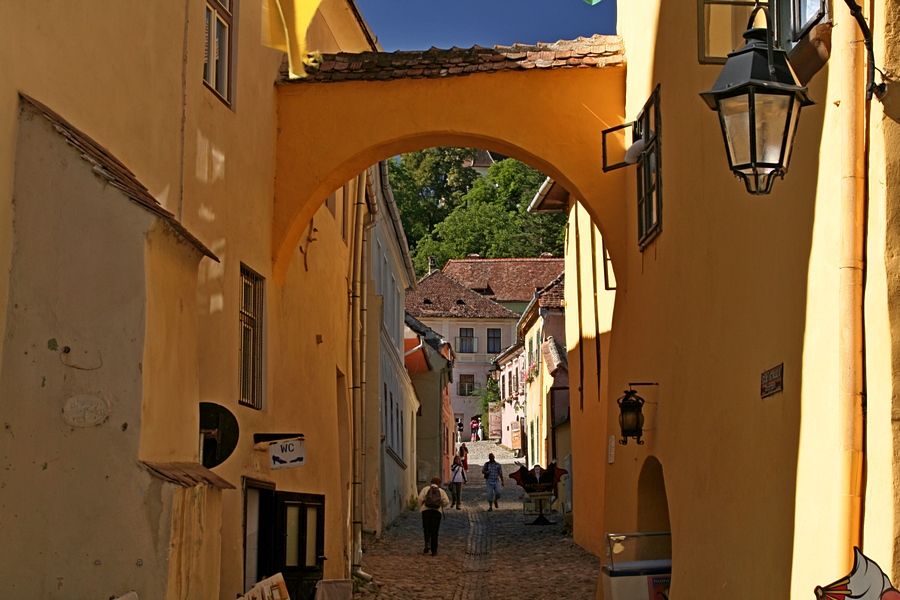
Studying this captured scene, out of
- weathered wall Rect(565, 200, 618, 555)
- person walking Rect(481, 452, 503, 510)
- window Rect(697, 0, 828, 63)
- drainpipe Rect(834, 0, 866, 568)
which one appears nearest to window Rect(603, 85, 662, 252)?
window Rect(697, 0, 828, 63)

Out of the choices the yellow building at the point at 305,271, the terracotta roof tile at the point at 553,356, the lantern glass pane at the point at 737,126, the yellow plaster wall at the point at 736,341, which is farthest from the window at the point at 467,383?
the lantern glass pane at the point at 737,126

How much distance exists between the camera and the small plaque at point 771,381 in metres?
7.04

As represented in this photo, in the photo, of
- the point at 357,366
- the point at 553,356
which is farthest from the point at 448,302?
the point at 357,366

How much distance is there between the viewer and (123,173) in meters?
7.87

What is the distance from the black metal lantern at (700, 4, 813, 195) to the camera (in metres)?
5.69

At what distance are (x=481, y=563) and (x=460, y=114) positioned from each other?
26.6 ft

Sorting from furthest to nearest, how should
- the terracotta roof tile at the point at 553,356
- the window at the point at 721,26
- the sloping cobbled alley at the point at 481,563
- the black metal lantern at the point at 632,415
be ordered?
1. the terracotta roof tile at the point at 553,356
2. the sloping cobbled alley at the point at 481,563
3. the black metal lantern at the point at 632,415
4. the window at the point at 721,26

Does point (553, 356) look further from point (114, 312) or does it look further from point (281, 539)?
point (114, 312)

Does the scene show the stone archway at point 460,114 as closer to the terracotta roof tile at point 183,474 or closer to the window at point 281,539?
the window at point 281,539

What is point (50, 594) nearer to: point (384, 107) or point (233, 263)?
point (233, 263)

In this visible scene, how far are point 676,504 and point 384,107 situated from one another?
18.7 feet

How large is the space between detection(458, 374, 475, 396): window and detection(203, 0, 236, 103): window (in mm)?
63709

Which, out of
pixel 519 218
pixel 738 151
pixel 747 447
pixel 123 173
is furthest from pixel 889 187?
pixel 519 218

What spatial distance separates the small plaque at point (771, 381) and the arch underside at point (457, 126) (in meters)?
5.71
